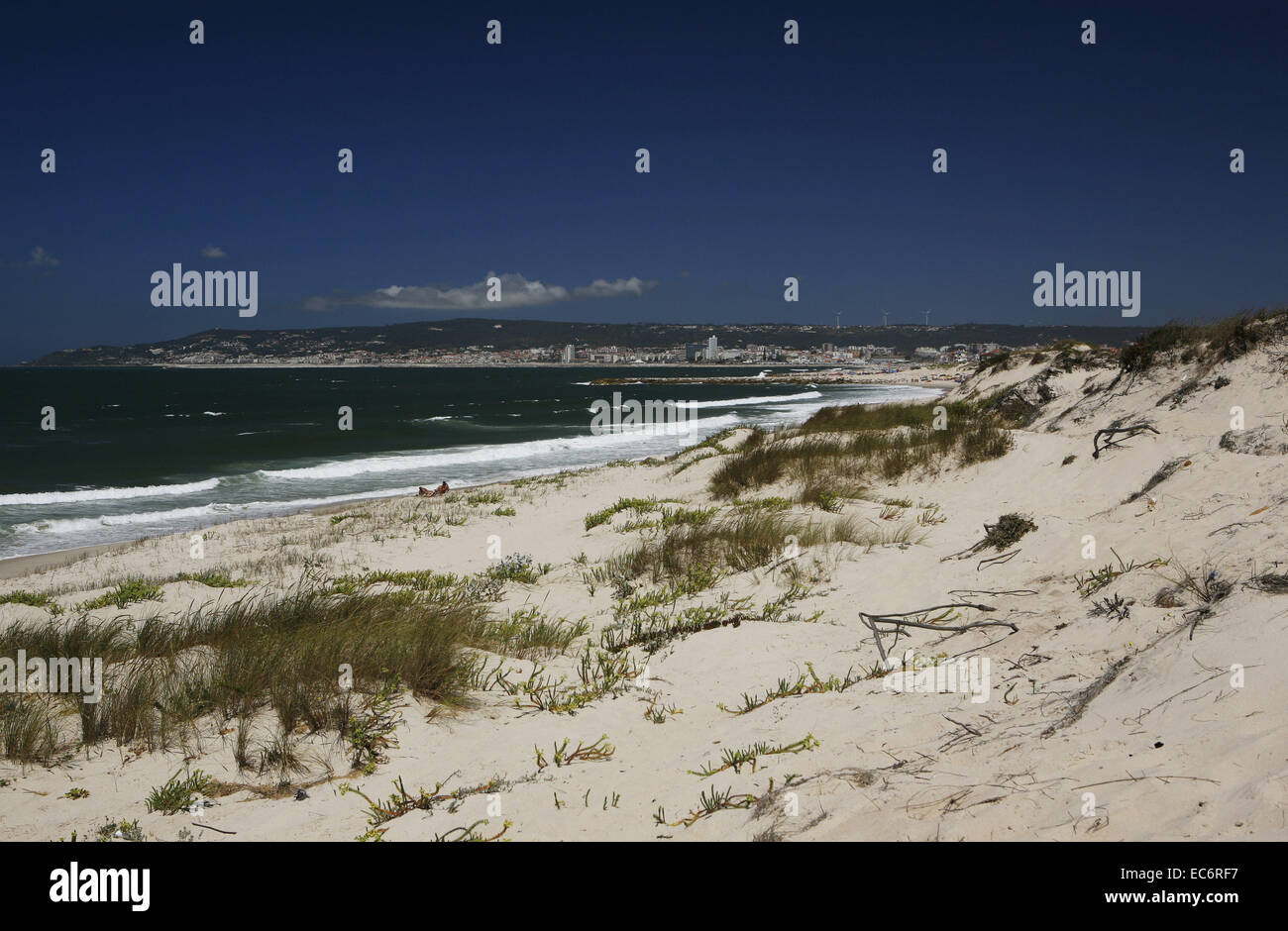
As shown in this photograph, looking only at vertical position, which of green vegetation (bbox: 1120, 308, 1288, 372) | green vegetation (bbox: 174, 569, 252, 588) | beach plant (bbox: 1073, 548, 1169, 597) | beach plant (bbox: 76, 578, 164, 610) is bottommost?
green vegetation (bbox: 174, 569, 252, 588)

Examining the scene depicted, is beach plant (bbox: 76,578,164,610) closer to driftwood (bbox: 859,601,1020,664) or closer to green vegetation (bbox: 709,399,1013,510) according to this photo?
driftwood (bbox: 859,601,1020,664)

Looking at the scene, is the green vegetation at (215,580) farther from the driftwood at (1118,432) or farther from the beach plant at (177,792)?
the driftwood at (1118,432)

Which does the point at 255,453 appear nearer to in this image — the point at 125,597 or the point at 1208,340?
the point at 125,597

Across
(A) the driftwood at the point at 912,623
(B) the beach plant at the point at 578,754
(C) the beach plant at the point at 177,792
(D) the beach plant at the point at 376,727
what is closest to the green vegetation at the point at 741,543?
(A) the driftwood at the point at 912,623

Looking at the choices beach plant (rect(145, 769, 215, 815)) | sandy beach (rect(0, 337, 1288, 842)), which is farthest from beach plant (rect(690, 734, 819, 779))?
beach plant (rect(145, 769, 215, 815))

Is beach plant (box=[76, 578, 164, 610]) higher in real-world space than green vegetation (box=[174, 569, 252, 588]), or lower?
higher
